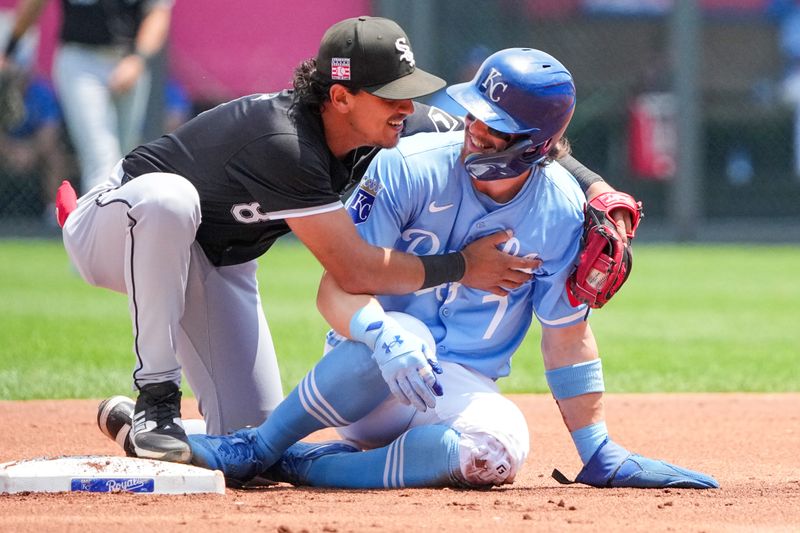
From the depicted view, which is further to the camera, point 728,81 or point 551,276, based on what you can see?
point 728,81

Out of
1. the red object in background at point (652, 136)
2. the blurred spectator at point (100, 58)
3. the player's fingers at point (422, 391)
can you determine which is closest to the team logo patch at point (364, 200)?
the player's fingers at point (422, 391)

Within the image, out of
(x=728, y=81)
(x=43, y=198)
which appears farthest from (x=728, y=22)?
(x=43, y=198)

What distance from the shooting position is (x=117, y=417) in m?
3.98

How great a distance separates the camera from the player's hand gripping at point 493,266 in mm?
3725

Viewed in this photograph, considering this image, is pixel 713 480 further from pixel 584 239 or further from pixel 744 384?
pixel 744 384

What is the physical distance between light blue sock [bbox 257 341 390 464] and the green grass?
2.24 metres

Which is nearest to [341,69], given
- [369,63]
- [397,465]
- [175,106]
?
[369,63]

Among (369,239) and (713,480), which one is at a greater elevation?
(369,239)

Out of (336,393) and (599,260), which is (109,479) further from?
(599,260)

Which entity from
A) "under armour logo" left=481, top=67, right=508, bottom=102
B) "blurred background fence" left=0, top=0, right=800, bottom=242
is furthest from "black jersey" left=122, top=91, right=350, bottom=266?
"blurred background fence" left=0, top=0, right=800, bottom=242

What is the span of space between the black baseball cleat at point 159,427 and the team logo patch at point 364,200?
2.41ft

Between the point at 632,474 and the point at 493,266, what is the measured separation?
0.73 meters

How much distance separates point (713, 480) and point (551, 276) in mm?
770

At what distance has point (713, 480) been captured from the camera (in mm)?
3811
